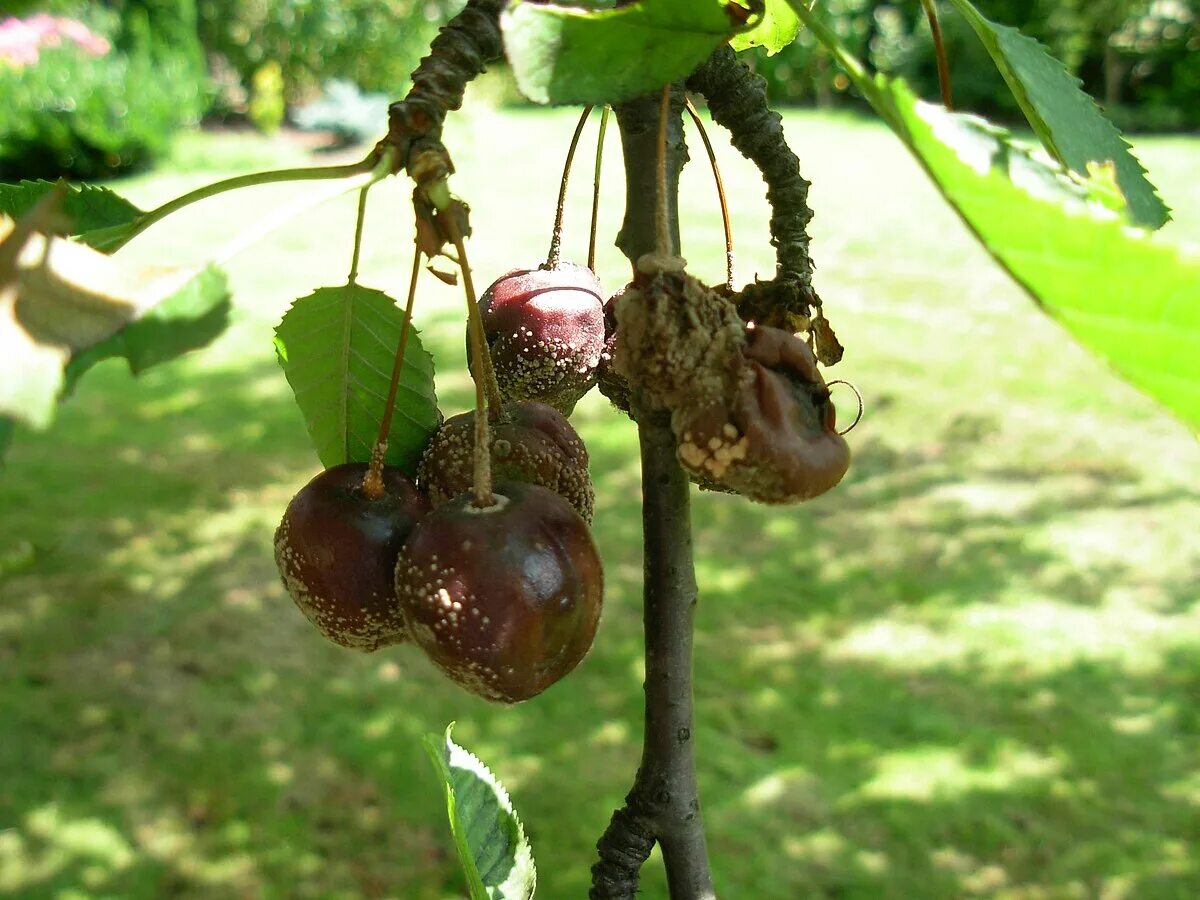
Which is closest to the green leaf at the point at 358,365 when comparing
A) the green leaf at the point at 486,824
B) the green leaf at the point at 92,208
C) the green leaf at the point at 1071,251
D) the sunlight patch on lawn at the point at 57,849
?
the green leaf at the point at 92,208

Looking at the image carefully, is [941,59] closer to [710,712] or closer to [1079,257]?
[1079,257]

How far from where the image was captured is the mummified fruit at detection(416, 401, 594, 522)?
1037mm

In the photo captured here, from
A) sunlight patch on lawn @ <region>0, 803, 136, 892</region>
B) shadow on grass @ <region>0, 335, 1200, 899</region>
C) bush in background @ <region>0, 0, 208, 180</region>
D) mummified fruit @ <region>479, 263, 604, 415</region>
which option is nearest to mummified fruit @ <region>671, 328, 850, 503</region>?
mummified fruit @ <region>479, 263, 604, 415</region>

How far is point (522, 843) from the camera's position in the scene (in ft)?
3.88

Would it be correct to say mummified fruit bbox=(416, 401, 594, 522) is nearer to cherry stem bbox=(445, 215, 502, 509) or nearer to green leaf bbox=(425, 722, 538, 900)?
cherry stem bbox=(445, 215, 502, 509)

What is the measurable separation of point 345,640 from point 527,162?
11360mm

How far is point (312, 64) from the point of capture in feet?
50.0

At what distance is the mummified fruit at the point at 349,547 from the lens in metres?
1.00

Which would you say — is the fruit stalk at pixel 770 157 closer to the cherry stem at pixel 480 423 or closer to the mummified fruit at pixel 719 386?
the mummified fruit at pixel 719 386

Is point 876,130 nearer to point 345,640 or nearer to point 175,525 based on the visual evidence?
point 175,525

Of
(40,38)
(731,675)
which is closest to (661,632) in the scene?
(731,675)

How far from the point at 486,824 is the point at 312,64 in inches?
608

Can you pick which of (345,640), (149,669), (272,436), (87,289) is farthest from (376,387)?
(272,436)

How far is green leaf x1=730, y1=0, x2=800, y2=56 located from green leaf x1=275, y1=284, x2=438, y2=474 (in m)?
0.43
